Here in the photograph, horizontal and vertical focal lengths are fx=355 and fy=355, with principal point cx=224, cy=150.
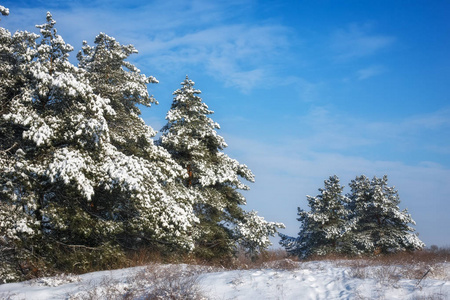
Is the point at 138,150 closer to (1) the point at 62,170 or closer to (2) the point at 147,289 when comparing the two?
(1) the point at 62,170

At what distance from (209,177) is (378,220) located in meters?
21.1

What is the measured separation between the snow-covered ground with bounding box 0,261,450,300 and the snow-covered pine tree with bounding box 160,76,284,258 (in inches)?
373

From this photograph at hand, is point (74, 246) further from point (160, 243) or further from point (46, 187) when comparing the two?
point (160, 243)

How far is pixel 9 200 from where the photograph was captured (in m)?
12.5

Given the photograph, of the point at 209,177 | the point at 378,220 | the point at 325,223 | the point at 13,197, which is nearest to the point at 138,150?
the point at 209,177

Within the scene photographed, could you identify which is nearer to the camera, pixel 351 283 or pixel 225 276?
pixel 351 283

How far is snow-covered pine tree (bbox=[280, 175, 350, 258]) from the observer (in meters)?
30.2

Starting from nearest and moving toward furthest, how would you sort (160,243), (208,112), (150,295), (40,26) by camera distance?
1. (150,295)
2. (40,26)
3. (160,243)
4. (208,112)

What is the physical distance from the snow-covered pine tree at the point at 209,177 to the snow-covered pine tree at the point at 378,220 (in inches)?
509

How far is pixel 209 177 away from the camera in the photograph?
2056 cm

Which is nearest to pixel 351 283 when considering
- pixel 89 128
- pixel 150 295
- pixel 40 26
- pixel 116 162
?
pixel 150 295

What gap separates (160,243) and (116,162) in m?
5.79

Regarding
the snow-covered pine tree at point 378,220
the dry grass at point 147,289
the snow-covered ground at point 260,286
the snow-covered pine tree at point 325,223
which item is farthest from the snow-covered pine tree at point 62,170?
the snow-covered pine tree at point 378,220

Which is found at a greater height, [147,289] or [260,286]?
[147,289]
